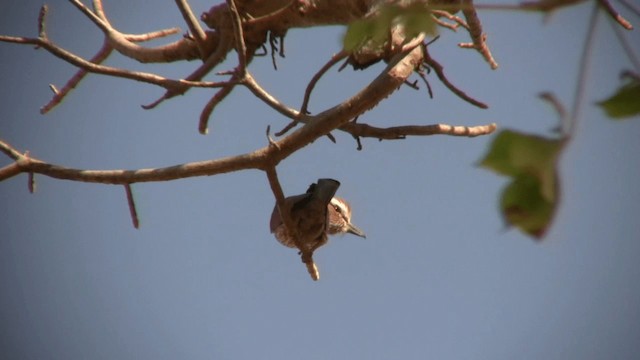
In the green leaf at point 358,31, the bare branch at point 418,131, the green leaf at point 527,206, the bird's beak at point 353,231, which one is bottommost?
the bird's beak at point 353,231

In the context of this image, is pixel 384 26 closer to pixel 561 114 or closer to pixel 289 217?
pixel 561 114

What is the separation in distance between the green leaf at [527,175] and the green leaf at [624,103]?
14 cm

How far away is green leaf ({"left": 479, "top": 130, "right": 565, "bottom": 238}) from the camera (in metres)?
0.65

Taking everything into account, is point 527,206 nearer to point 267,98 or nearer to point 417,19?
point 417,19

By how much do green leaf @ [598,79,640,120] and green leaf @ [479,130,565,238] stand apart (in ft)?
0.47

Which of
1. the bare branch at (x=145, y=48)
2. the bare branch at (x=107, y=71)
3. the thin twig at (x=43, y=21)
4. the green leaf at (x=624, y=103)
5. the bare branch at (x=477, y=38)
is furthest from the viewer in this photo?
the bare branch at (x=145, y=48)

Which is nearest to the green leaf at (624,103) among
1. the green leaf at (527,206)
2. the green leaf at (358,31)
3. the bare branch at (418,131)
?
the green leaf at (527,206)

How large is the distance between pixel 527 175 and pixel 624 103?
17cm

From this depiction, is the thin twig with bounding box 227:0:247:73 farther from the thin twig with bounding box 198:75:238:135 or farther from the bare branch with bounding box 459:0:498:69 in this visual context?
the bare branch with bounding box 459:0:498:69

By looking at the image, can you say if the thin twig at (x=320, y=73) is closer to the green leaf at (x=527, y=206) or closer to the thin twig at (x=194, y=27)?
the thin twig at (x=194, y=27)

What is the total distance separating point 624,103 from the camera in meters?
0.76

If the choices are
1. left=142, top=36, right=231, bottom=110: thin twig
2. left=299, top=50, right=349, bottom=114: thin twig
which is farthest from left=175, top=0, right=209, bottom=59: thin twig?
left=299, top=50, right=349, bottom=114: thin twig

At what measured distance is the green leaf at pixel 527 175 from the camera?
2.12 ft

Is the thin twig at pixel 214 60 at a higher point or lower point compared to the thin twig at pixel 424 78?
higher
